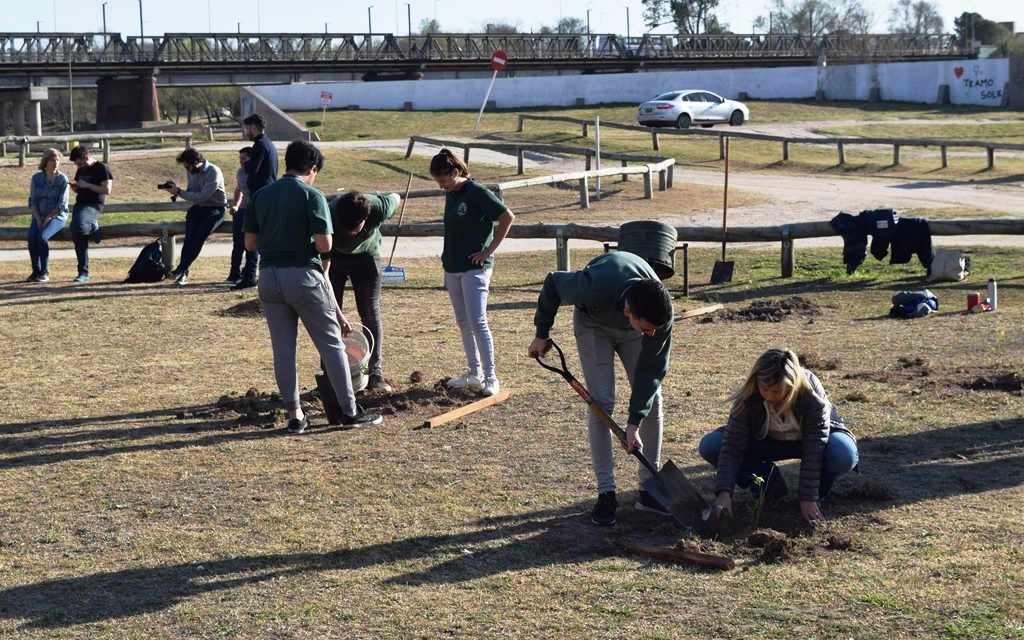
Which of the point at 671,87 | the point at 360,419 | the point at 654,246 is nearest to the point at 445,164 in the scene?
the point at 360,419

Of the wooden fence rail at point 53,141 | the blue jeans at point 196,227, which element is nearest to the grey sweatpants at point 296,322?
the blue jeans at point 196,227

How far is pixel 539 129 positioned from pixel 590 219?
19.0 metres

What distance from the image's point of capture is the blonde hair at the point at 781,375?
580cm

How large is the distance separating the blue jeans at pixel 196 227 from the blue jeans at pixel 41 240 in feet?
5.64

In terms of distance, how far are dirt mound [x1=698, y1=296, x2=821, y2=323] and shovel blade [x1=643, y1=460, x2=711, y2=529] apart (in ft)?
20.9

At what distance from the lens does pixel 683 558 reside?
5.77 metres

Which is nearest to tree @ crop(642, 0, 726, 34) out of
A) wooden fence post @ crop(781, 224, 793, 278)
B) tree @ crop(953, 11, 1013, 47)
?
tree @ crop(953, 11, 1013, 47)

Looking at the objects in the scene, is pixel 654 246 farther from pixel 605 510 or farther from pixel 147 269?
pixel 147 269

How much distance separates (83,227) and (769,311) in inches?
311

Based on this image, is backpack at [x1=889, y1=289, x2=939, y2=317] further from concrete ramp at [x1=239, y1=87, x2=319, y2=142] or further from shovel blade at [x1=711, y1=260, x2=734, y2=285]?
concrete ramp at [x1=239, y1=87, x2=319, y2=142]

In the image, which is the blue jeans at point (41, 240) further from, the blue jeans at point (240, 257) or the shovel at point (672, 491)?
the shovel at point (672, 491)

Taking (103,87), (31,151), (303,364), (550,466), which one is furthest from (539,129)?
(550,466)

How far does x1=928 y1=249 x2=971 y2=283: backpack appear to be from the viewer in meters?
14.5

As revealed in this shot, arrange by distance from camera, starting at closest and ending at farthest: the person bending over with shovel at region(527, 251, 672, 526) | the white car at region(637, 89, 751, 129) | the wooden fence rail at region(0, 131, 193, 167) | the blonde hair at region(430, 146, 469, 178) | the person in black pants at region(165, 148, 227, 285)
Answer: the person bending over with shovel at region(527, 251, 672, 526) → the blonde hair at region(430, 146, 469, 178) → the person in black pants at region(165, 148, 227, 285) → the wooden fence rail at region(0, 131, 193, 167) → the white car at region(637, 89, 751, 129)
